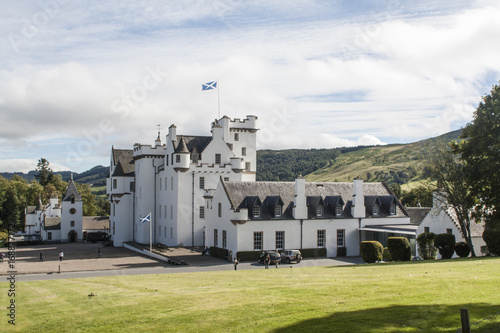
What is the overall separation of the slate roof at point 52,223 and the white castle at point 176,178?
858 inches

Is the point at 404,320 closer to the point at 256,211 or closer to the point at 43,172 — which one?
the point at 256,211

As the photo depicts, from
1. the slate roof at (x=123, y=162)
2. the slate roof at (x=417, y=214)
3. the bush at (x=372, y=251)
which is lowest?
the bush at (x=372, y=251)

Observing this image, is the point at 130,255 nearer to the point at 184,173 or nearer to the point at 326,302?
the point at 184,173

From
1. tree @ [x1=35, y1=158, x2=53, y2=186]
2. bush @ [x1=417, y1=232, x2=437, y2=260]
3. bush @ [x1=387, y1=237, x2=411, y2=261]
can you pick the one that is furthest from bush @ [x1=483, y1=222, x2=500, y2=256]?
tree @ [x1=35, y1=158, x2=53, y2=186]

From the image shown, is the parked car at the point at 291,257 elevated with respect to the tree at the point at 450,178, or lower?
lower

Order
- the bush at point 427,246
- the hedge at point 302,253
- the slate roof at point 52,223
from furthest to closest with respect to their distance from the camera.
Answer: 1. the slate roof at point 52,223
2. the hedge at point 302,253
3. the bush at point 427,246

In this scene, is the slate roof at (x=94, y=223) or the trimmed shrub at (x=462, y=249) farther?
the slate roof at (x=94, y=223)

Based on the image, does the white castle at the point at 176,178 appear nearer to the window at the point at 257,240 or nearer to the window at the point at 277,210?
the window at the point at 277,210

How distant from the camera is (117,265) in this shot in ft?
145

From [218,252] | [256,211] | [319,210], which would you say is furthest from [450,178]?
[218,252]

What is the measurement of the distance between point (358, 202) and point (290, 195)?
7.87 metres

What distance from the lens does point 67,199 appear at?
285ft

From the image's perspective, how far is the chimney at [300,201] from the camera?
48.8 metres

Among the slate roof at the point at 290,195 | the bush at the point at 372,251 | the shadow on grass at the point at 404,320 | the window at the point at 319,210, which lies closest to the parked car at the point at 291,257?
the slate roof at the point at 290,195
